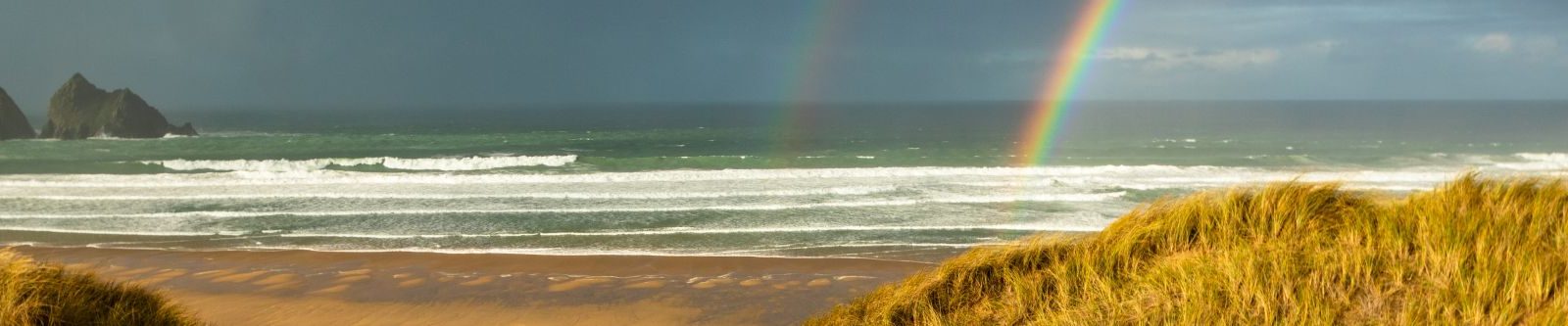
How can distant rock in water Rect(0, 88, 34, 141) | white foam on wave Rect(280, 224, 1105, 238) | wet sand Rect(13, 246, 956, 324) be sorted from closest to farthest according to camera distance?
1. wet sand Rect(13, 246, 956, 324)
2. white foam on wave Rect(280, 224, 1105, 238)
3. distant rock in water Rect(0, 88, 34, 141)

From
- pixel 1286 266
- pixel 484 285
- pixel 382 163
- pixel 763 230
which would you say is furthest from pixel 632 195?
pixel 382 163

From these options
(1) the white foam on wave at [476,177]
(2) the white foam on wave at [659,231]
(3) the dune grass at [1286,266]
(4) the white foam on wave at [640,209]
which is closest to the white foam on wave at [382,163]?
(1) the white foam on wave at [476,177]

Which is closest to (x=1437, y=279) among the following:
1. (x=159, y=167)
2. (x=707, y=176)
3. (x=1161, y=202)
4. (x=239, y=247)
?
(x=1161, y=202)

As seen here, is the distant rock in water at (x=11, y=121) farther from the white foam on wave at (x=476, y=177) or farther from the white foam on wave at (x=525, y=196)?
the white foam on wave at (x=525, y=196)

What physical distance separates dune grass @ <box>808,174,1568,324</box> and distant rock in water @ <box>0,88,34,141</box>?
7211 cm

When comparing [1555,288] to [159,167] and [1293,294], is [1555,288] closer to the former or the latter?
[1293,294]

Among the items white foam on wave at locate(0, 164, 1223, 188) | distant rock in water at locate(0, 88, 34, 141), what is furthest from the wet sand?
distant rock in water at locate(0, 88, 34, 141)

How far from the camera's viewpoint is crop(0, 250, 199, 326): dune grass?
14.2 ft

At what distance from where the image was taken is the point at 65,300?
4.56 metres

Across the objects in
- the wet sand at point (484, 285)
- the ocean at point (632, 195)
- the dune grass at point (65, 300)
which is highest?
the dune grass at point (65, 300)

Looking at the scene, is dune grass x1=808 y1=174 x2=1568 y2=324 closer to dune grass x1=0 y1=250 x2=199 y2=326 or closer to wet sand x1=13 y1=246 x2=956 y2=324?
wet sand x1=13 y1=246 x2=956 y2=324

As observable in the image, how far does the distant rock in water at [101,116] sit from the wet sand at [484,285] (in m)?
54.5

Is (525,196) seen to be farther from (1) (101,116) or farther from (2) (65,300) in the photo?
(1) (101,116)

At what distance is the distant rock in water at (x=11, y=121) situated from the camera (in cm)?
5488
